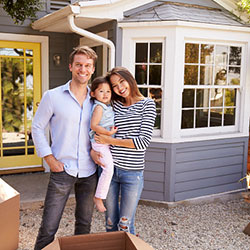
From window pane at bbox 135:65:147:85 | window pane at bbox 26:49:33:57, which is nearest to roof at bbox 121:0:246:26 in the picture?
window pane at bbox 135:65:147:85

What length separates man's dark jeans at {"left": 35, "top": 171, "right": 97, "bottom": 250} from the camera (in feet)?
8.14

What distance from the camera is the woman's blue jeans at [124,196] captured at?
2412mm

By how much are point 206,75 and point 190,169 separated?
1389mm

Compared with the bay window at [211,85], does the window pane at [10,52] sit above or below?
above

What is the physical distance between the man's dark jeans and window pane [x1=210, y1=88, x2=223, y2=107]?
294 cm

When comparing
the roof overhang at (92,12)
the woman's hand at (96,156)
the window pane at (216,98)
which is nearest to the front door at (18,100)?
the roof overhang at (92,12)

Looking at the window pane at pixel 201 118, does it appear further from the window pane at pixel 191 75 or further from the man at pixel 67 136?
the man at pixel 67 136

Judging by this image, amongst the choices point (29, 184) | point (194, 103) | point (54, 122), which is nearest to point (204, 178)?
point (194, 103)

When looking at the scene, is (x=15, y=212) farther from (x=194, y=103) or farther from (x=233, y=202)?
(x=233, y=202)

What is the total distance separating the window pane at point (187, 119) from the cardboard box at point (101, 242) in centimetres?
289

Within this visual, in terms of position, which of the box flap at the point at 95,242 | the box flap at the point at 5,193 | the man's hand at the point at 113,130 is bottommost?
the box flap at the point at 5,193

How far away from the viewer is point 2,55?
18.1 feet

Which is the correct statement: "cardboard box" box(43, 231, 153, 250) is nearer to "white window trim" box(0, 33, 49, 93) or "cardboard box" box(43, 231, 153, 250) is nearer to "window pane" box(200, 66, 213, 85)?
"window pane" box(200, 66, 213, 85)

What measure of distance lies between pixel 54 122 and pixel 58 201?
0.60 meters
